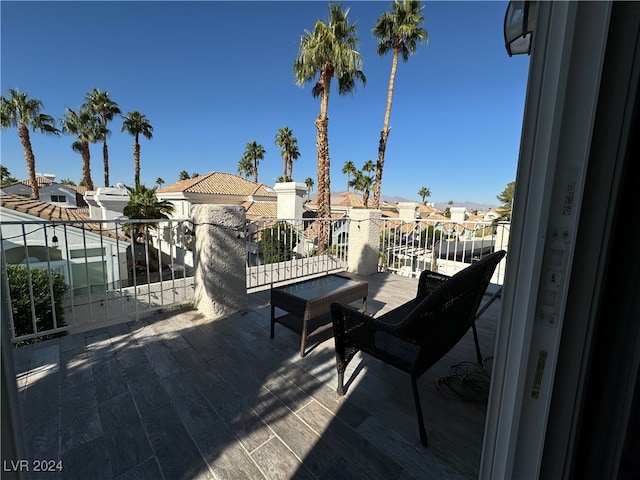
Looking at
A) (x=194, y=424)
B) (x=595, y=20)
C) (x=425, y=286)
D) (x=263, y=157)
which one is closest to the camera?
(x=595, y=20)

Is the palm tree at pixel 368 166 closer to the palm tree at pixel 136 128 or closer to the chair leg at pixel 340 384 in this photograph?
the palm tree at pixel 136 128

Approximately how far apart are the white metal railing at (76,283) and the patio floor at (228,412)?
50 centimetres

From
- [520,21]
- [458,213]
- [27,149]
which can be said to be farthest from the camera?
[27,149]

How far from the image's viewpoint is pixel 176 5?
3713mm

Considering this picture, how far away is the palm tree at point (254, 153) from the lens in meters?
29.5

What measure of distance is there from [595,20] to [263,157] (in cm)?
3191

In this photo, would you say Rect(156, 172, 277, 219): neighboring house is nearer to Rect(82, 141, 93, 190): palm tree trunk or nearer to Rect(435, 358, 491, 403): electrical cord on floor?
Rect(82, 141, 93, 190): palm tree trunk

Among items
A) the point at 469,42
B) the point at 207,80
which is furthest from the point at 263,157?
the point at 469,42

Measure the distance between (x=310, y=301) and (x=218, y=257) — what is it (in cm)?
131

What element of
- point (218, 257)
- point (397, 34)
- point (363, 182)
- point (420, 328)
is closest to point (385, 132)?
point (397, 34)

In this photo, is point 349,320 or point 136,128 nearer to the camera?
point 349,320

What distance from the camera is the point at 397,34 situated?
11.8 m

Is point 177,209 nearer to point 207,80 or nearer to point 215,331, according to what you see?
point 207,80

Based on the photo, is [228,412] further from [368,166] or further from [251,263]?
[368,166]
